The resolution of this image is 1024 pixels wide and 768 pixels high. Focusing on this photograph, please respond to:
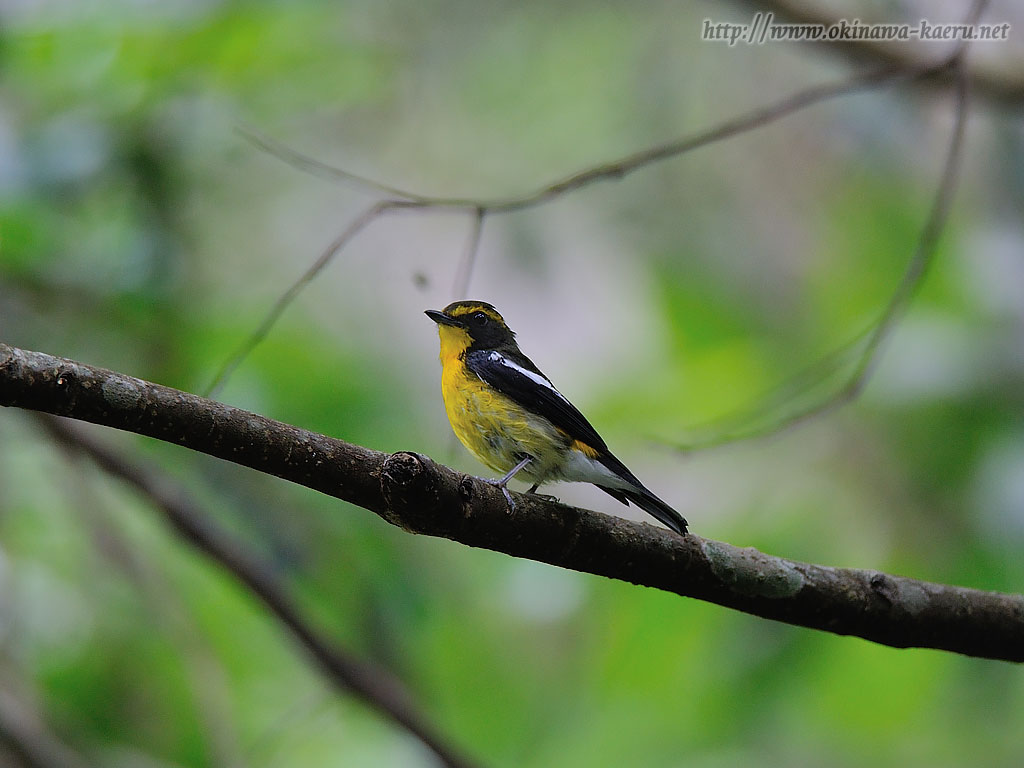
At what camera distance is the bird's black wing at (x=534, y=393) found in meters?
3.14

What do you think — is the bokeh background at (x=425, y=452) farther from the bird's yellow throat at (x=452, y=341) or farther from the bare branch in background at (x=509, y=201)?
the bare branch in background at (x=509, y=201)

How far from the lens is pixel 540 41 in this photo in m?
7.28

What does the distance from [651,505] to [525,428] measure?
50 cm

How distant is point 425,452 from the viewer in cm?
477

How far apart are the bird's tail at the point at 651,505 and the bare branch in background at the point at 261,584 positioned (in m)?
1.22

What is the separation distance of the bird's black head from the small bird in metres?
0.18

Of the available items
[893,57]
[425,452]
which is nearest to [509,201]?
[425,452]

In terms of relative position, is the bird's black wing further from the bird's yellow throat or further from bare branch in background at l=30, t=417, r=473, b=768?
bare branch in background at l=30, t=417, r=473, b=768

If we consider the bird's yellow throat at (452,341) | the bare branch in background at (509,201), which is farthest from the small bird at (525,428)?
the bare branch in background at (509,201)

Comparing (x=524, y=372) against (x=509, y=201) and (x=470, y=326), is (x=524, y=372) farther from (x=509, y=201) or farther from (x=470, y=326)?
(x=509, y=201)

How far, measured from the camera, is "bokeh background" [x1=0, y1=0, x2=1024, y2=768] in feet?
12.6

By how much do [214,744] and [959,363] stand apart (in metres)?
3.40

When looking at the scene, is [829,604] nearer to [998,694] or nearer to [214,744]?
[998,694]

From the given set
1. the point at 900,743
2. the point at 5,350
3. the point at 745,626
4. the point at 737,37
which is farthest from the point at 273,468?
the point at 737,37
